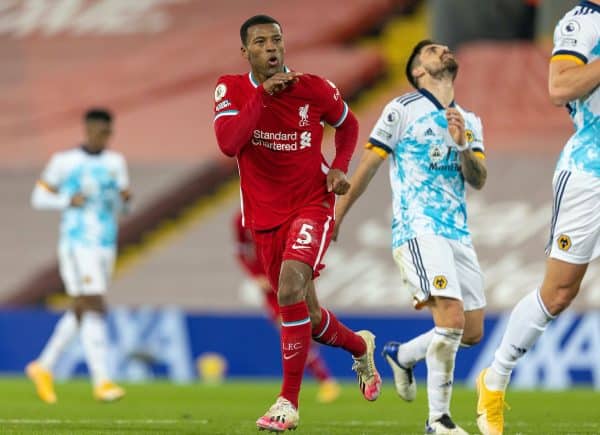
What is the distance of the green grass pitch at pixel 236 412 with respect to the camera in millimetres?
8633

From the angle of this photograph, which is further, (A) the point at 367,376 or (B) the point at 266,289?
(B) the point at 266,289

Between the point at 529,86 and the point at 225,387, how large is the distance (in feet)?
27.2

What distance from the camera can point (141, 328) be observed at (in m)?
16.8

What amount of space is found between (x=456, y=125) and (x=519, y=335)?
1208 millimetres

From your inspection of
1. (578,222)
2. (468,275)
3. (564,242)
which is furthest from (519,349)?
(468,275)

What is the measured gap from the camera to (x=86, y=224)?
12.5 meters

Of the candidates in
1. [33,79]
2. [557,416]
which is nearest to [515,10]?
[33,79]

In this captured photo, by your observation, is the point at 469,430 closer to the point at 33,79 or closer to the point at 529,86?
the point at 529,86

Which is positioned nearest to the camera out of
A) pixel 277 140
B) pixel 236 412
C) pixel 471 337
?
pixel 277 140

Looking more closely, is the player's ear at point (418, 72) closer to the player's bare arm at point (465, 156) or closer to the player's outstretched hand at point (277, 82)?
the player's bare arm at point (465, 156)

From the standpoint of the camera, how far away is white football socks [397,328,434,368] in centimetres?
894

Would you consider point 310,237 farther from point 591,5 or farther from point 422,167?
point 591,5

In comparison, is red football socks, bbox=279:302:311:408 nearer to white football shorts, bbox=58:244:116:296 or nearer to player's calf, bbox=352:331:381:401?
player's calf, bbox=352:331:381:401

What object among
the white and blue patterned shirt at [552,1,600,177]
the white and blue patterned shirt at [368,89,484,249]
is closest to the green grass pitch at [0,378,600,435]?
the white and blue patterned shirt at [368,89,484,249]
